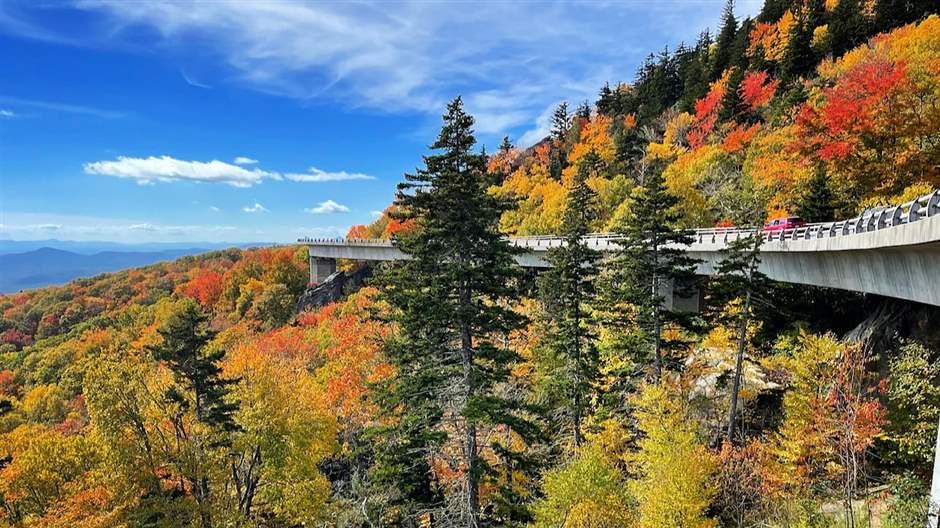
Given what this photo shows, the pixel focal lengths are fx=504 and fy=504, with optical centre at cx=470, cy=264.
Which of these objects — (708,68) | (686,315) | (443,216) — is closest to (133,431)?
(443,216)

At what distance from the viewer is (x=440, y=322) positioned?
1803cm

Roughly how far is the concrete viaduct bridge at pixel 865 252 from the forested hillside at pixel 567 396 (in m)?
2.09

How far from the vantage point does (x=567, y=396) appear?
2559cm

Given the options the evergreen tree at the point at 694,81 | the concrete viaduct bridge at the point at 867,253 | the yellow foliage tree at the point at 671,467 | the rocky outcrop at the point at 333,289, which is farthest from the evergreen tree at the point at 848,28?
the rocky outcrop at the point at 333,289

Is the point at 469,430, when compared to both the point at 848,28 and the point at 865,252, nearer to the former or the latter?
the point at 865,252

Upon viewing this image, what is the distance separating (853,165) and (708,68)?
2254 inches

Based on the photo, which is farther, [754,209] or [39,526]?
[754,209]

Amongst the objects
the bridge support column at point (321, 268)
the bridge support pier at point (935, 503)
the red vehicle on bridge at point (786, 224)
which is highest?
the red vehicle on bridge at point (786, 224)

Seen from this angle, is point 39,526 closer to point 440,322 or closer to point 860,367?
point 440,322

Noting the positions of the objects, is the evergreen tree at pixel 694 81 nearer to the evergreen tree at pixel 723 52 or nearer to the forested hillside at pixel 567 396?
the evergreen tree at pixel 723 52

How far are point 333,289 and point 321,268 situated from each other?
1269 cm

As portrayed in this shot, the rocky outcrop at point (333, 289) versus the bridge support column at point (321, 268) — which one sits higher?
the bridge support column at point (321, 268)

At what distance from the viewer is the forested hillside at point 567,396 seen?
17953 millimetres

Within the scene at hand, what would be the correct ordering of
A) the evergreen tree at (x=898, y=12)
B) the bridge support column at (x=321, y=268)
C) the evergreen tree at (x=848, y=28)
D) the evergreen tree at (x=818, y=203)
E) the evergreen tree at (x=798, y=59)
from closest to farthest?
the evergreen tree at (x=818, y=203) < the evergreen tree at (x=898, y=12) < the evergreen tree at (x=848, y=28) < the evergreen tree at (x=798, y=59) < the bridge support column at (x=321, y=268)
